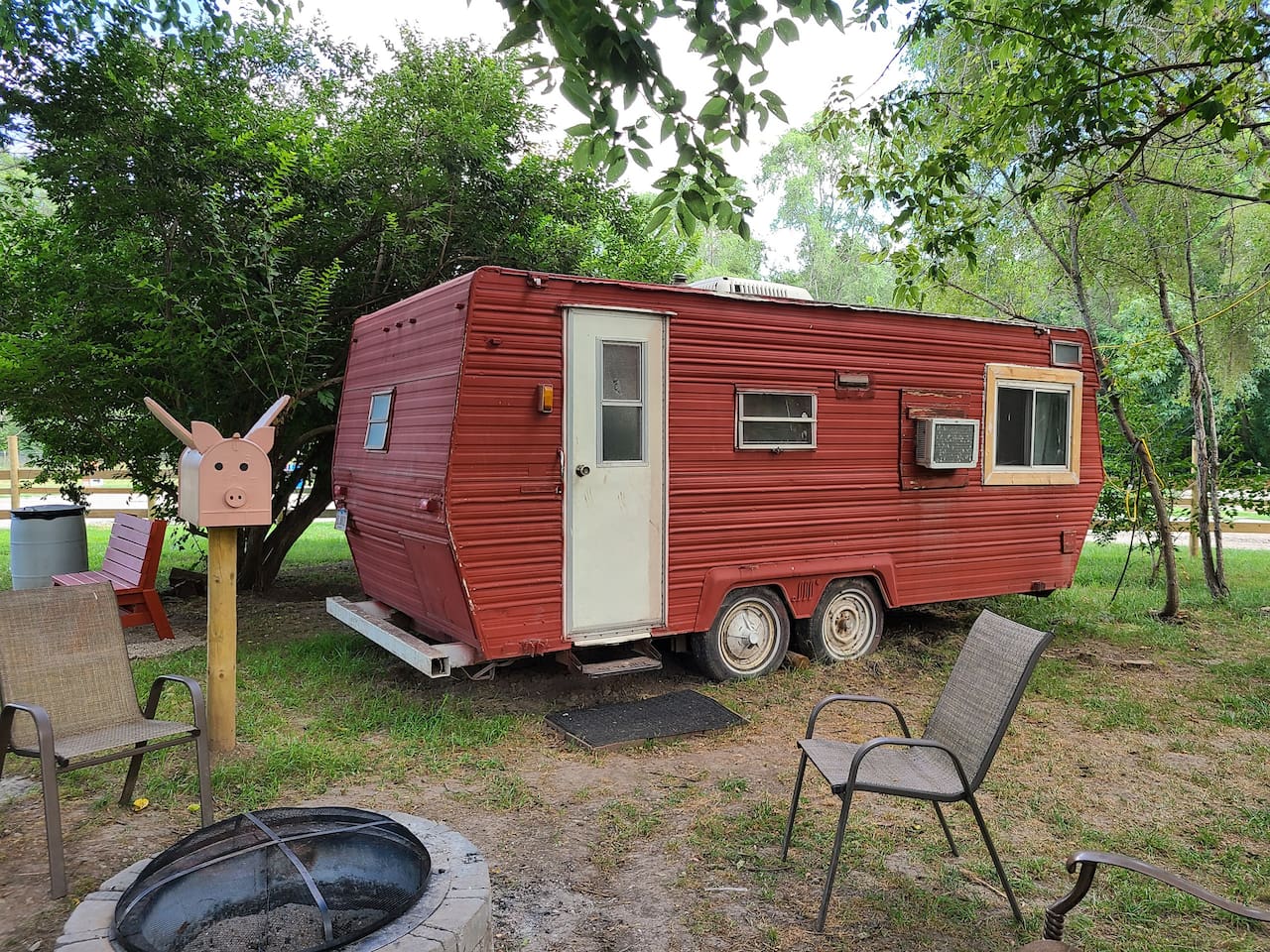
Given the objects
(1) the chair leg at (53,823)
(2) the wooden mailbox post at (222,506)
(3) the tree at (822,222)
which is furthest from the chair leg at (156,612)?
(3) the tree at (822,222)

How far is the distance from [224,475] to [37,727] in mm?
1454

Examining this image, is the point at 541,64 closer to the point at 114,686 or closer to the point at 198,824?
the point at 114,686

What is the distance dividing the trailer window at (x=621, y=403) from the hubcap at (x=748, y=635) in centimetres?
151

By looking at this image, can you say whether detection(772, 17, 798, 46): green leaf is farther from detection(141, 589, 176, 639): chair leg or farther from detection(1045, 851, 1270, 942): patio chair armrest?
detection(141, 589, 176, 639): chair leg

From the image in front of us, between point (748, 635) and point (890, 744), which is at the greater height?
point (890, 744)

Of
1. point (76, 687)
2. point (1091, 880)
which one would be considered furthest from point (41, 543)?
point (1091, 880)

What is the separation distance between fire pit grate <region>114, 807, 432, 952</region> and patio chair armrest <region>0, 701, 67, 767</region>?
3.73ft

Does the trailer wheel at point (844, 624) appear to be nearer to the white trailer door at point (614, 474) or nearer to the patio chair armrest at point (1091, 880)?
the white trailer door at point (614, 474)

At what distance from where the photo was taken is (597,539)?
5.74 meters

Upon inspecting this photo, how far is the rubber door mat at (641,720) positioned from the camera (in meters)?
5.25

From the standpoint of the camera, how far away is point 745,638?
6.50 metres

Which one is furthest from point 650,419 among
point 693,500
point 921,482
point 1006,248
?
point 1006,248

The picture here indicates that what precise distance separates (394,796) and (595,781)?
106 centimetres

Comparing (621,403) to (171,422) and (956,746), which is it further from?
(956,746)
